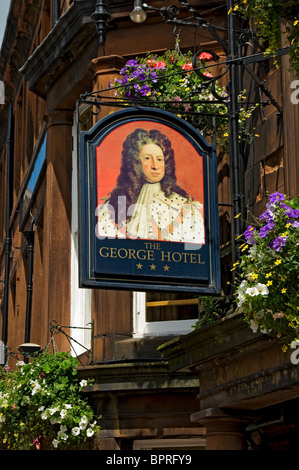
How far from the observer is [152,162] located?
12688mm

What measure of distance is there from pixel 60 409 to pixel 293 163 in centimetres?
505

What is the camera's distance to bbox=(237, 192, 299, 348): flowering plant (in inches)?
382

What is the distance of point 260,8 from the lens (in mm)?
10289

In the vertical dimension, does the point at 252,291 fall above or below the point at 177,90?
below

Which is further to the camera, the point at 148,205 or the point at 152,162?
the point at 152,162

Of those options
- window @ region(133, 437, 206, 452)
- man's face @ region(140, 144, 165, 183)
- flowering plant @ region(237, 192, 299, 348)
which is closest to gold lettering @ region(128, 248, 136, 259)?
man's face @ region(140, 144, 165, 183)

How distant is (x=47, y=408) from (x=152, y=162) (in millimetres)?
4440

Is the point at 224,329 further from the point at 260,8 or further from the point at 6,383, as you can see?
the point at 6,383

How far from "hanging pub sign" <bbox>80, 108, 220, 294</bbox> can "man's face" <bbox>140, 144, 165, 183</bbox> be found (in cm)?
1

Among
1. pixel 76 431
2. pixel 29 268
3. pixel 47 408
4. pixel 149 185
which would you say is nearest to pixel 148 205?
pixel 149 185

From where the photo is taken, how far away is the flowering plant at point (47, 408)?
15.0 m

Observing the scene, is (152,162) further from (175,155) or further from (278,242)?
(278,242)

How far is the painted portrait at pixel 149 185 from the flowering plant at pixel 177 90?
1.04 meters

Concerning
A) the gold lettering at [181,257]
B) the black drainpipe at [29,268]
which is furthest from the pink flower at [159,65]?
the black drainpipe at [29,268]
